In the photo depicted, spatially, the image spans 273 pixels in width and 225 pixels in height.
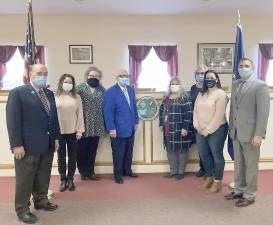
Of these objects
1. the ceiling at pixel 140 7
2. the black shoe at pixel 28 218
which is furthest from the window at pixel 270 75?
the black shoe at pixel 28 218

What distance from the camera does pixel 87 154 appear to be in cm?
434

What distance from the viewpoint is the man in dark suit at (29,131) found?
295cm

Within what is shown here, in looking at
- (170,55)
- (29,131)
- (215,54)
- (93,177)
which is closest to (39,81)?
(29,131)

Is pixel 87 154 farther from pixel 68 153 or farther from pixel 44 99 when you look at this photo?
pixel 44 99

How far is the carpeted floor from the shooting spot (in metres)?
3.04

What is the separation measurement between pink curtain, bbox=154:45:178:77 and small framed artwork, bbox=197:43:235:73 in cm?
61

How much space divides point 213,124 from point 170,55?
18.4 feet

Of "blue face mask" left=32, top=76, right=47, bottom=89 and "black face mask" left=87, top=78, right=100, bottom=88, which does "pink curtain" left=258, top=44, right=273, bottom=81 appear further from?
"blue face mask" left=32, top=76, right=47, bottom=89

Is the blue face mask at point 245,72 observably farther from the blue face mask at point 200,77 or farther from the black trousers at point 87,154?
the black trousers at point 87,154

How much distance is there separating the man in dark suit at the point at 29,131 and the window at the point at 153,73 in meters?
6.14


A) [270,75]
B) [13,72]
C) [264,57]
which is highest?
[264,57]

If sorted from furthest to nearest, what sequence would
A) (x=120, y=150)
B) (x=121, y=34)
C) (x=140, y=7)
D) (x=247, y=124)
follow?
(x=121, y=34)
(x=140, y=7)
(x=120, y=150)
(x=247, y=124)

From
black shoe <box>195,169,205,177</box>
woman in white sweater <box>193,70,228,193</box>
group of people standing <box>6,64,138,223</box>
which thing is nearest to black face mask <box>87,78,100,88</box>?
group of people standing <box>6,64,138,223</box>

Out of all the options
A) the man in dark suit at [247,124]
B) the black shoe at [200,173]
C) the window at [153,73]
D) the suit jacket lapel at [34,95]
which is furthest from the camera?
the window at [153,73]
